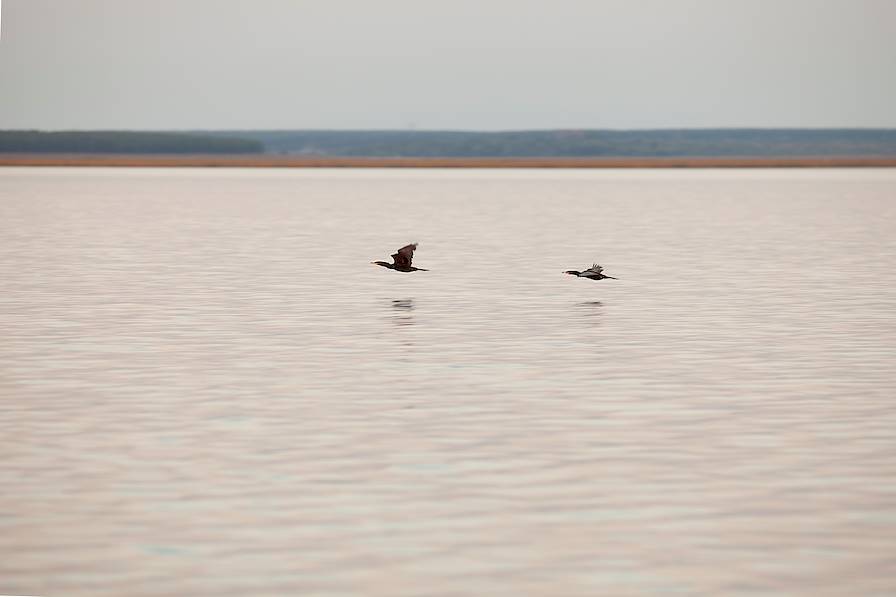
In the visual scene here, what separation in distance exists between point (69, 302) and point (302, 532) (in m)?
20.9

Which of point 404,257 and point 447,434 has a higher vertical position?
point 447,434

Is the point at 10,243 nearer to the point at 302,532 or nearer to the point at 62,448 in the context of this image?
the point at 62,448

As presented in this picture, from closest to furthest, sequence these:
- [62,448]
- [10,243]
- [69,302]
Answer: [62,448] → [69,302] → [10,243]

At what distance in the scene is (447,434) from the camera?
16859 mm

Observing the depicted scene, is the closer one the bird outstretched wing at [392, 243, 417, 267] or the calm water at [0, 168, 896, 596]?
the calm water at [0, 168, 896, 596]

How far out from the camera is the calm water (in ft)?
38.6

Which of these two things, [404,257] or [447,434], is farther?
[404,257]

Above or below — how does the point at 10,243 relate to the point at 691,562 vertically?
below

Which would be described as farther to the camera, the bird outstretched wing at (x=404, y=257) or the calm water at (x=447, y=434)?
the bird outstretched wing at (x=404, y=257)

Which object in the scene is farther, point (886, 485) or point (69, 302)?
point (69, 302)

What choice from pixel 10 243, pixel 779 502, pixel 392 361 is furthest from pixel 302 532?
pixel 10 243

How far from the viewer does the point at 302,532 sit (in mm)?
12562

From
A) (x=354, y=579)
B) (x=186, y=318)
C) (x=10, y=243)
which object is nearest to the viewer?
(x=354, y=579)

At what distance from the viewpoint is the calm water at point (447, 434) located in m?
11.8
